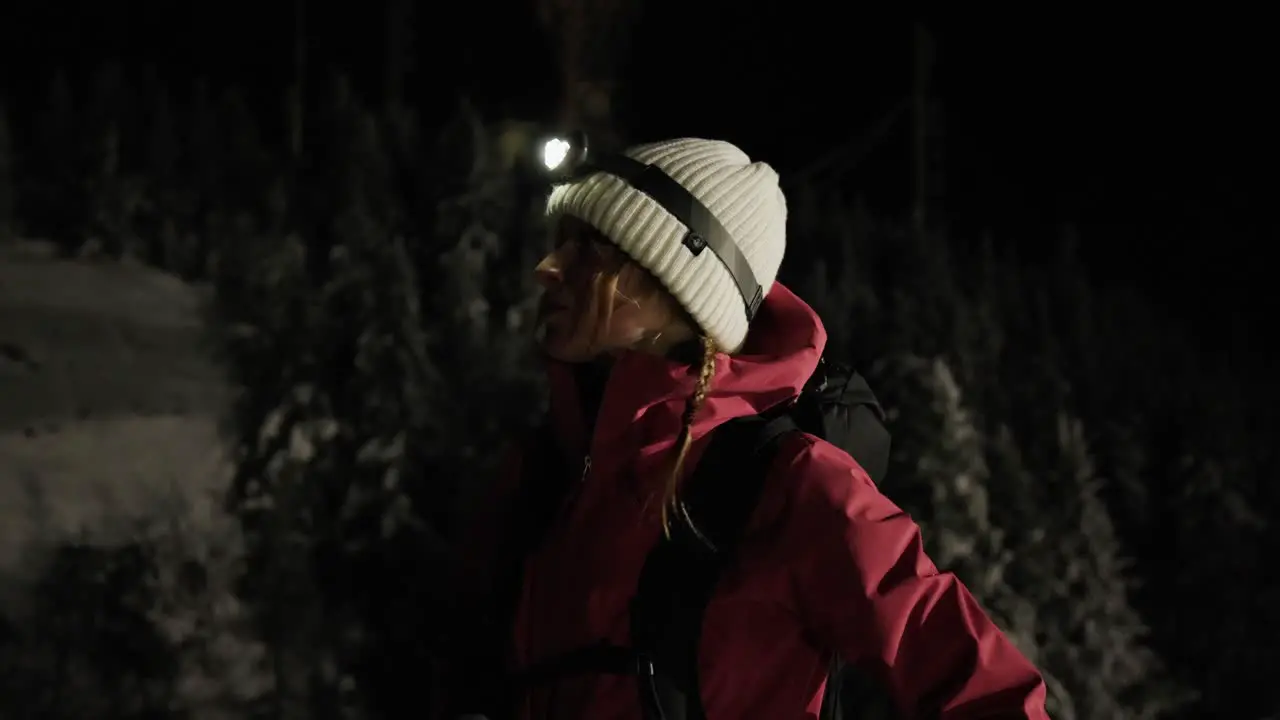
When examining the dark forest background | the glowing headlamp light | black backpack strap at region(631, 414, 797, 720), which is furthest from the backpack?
the dark forest background

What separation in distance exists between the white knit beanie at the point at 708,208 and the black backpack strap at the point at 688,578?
0.25m

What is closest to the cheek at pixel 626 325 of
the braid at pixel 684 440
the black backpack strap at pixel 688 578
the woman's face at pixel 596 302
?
the woman's face at pixel 596 302

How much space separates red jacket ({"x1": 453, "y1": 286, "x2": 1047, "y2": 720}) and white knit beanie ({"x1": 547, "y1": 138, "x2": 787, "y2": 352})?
99 millimetres

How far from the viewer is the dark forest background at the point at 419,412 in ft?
8.13

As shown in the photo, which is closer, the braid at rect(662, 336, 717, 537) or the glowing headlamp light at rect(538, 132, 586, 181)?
the braid at rect(662, 336, 717, 537)

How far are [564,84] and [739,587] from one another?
235 cm

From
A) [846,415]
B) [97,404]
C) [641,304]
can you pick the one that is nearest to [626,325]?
[641,304]

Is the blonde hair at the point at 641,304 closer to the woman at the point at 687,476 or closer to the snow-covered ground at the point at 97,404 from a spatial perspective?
the woman at the point at 687,476

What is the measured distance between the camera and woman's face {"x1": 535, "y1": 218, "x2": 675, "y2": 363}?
1703 mm

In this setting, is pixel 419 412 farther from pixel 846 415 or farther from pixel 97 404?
pixel 846 415

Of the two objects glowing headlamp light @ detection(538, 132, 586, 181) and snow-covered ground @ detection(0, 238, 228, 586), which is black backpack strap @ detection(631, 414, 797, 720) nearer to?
glowing headlamp light @ detection(538, 132, 586, 181)

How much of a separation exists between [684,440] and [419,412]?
124 cm

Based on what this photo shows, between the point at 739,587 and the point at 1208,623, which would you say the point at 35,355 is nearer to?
the point at 739,587

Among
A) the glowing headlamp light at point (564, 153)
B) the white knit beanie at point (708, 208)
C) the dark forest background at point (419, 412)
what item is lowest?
the dark forest background at point (419, 412)
